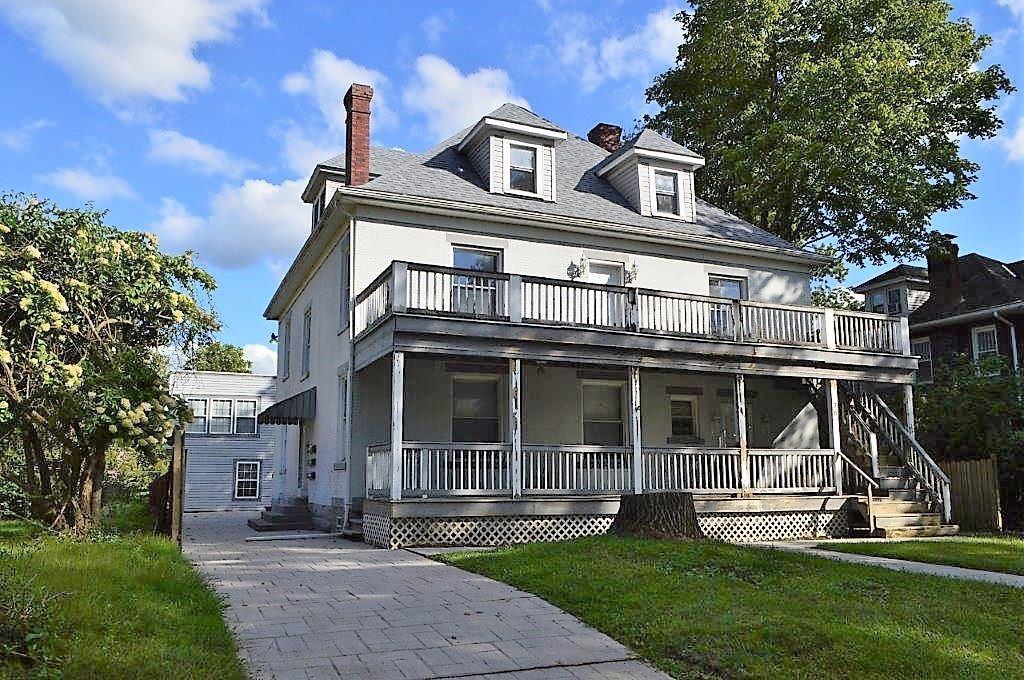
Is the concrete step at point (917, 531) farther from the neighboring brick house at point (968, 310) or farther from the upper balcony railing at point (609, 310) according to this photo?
the neighboring brick house at point (968, 310)

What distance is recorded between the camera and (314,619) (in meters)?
6.90

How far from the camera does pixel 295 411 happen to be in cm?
1972

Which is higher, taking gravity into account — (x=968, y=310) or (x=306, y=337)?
(x=968, y=310)

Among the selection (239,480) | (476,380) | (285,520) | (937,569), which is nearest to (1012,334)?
(476,380)

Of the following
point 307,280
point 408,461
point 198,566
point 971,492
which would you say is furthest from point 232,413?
point 971,492

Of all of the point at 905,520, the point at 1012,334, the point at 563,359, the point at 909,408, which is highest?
the point at 1012,334

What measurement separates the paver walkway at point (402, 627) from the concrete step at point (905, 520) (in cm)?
929

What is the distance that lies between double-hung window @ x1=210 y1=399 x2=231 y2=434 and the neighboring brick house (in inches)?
1017

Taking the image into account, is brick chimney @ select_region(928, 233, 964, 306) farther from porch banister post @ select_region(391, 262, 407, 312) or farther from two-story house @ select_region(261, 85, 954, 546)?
porch banister post @ select_region(391, 262, 407, 312)

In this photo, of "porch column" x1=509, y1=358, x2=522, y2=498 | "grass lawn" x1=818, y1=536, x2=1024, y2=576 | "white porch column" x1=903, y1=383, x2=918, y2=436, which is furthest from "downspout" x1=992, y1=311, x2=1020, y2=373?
"porch column" x1=509, y1=358, x2=522, y2=498

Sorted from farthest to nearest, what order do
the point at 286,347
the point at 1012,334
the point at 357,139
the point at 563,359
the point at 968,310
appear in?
the point at 968,310 → the point at 1012,334 → the point at 286,347 → the point at 357,139 → the point at 563,359

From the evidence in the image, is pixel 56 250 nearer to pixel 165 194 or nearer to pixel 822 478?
pixel 165 194

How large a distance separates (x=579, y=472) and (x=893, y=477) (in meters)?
6.70

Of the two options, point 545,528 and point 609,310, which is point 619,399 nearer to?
point 609,310
